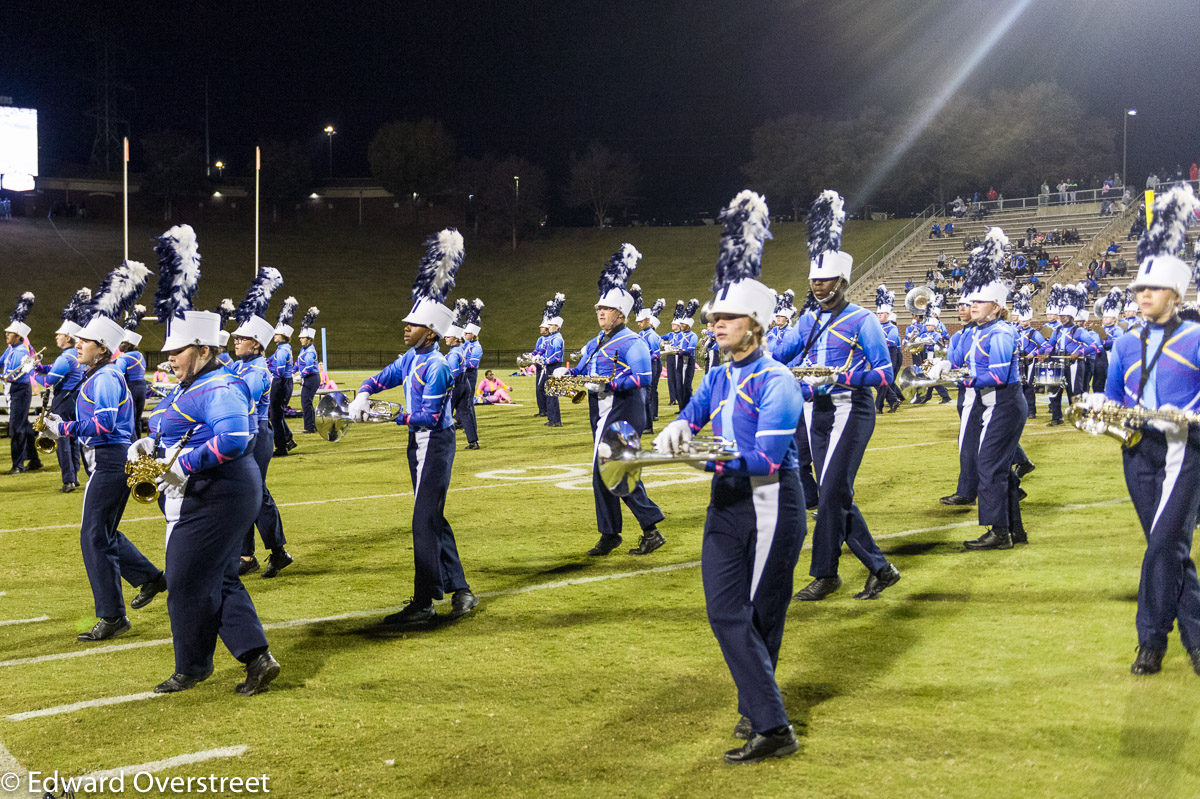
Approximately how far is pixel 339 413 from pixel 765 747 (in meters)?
3.74

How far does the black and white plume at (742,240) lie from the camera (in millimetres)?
4391

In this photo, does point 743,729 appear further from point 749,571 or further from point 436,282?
point 436,282

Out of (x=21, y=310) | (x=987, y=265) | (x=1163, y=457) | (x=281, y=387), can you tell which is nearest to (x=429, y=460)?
(x=1163, y=457)

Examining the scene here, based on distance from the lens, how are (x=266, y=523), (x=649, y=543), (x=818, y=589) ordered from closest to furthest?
(x=818, y=589), (x=266, y=523), (x=649, y=543)

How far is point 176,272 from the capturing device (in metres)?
5.46

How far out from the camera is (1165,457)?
16.3 feet

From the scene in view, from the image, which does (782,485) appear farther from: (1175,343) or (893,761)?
(1175,343)

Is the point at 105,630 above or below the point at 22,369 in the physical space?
below

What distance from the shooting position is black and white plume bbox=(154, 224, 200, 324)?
5.32 metres

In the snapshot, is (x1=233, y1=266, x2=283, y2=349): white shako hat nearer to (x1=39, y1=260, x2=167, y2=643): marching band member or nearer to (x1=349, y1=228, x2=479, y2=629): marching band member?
(x1=39, y1=260, x2=167, y2=643): marching band member

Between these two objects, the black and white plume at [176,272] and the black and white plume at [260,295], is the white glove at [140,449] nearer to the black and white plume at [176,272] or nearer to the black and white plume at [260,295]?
the black and white plume at [176,272]

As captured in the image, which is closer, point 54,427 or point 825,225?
point 54,427

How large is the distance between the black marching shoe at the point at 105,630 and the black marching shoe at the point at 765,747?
3.93 meters

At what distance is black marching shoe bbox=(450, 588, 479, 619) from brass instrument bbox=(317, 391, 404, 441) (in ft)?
3.78
